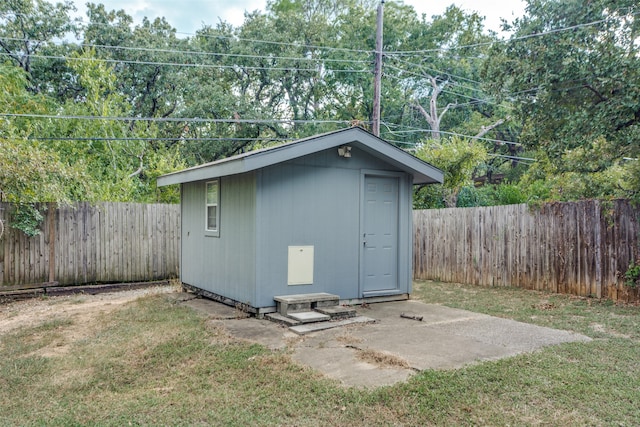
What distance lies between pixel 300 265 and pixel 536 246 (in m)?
4.82

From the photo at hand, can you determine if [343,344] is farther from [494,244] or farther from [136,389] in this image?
[494,244]

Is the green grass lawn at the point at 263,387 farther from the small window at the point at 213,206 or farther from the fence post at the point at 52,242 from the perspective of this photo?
the fence post at the point at 52,242

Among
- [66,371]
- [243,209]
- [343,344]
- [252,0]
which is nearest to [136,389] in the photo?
[66,371]

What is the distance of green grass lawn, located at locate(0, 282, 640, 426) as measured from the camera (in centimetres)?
318

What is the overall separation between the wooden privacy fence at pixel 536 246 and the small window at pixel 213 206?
17.6 feet

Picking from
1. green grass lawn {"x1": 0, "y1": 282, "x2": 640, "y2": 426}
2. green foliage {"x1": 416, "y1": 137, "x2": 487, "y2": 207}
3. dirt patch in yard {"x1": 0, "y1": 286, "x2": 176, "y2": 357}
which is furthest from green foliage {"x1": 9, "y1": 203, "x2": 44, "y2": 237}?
green foliage {"x1": 416, "y1": 137, "x2": 487, "y2": 207}

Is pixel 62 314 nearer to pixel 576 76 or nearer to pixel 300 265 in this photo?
pixel 300 265

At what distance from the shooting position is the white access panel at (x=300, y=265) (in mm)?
6598

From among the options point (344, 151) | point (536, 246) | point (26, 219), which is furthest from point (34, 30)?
point (536, 246)

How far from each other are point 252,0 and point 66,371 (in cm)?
2163

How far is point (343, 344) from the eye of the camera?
4.87 m

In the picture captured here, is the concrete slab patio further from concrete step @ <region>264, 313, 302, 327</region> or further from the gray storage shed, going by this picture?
the gray storage shed

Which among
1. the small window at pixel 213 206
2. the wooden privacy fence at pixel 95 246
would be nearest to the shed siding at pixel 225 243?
the small window at pixel 213 206

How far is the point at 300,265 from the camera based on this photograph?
21.9ft
